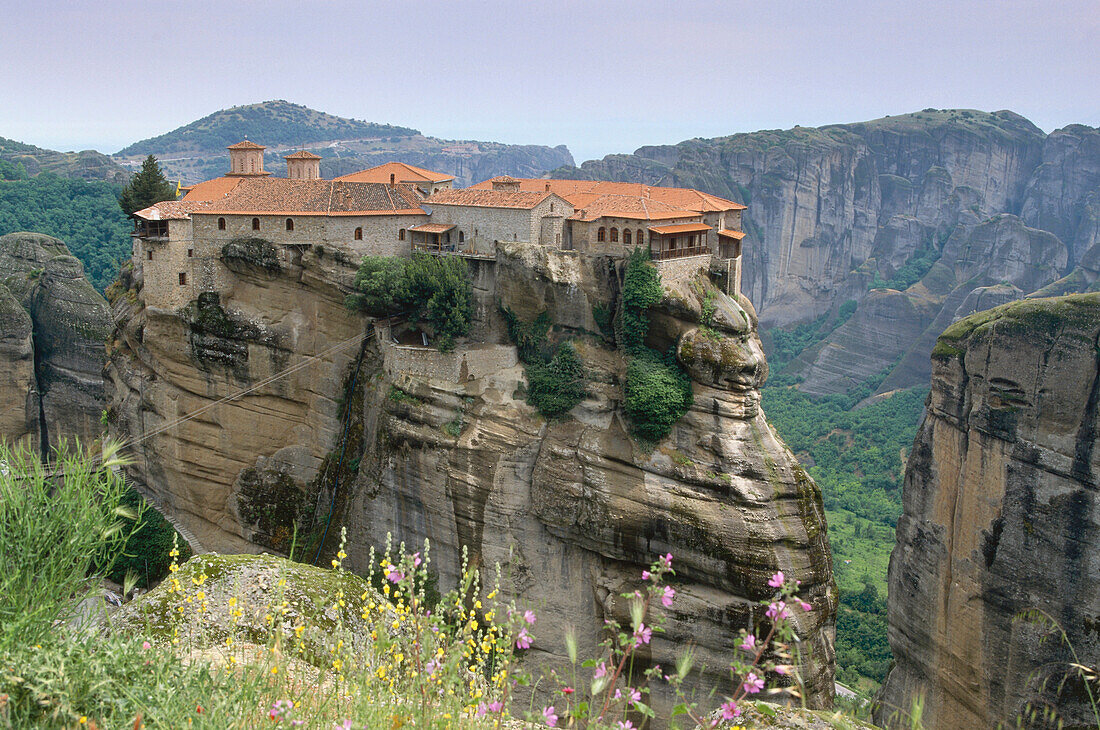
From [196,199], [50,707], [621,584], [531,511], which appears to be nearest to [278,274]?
[196,199]

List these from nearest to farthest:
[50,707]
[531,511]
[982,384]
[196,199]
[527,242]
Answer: [50,707] → [982,384] → [531,511] → [527,242] → [196,199]

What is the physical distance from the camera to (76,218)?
69.4m

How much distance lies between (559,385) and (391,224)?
9102 millimetres

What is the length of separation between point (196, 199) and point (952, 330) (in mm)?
26102

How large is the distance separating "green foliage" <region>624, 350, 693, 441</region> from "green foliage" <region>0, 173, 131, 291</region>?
47325 mm

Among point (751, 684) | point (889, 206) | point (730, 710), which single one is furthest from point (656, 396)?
point (889, 206)

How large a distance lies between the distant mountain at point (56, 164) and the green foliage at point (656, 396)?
219ft

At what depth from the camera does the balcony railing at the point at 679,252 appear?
1195 inches

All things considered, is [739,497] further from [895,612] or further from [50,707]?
[50,707]

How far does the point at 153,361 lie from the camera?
116 ft

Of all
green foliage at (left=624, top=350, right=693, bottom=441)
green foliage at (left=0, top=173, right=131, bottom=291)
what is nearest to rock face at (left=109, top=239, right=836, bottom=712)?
green foliage at (left=624, top=350, right=693, bottom=441)

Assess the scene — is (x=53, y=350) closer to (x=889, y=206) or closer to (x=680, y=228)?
(x=680, y=228)

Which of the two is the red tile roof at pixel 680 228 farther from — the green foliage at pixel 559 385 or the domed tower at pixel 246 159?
the domed tower at pixel 246 159

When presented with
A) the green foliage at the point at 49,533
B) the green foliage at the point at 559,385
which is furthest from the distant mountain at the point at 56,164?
the green foliage at the point at 49,533
